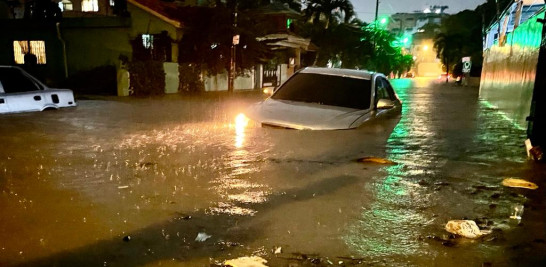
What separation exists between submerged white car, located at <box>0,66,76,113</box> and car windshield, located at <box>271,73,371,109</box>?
6.81 m

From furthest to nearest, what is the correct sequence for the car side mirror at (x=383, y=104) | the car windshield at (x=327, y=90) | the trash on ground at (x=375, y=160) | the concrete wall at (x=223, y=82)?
1. the concrete wall at (x=223, y=82)
2. the car windshield at (x=327, y=90)
3. the car side mirror at (x=383, y=104)
4. the trash on ground at (x=375, y=160)

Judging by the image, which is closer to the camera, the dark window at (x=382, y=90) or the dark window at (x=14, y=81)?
the dark window at (x=382, y=90)

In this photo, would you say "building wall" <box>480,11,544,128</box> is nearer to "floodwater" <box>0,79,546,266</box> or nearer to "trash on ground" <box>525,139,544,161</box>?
"floodwater" <box>0,79,546,266</box>

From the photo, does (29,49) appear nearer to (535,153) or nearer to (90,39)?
(90,39)

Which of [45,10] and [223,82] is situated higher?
[45,10]

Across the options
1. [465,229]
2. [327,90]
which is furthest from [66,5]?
[465,229]

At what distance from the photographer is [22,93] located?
11250 mm

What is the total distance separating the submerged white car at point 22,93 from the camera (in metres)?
11.0

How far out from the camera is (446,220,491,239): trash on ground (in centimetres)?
383

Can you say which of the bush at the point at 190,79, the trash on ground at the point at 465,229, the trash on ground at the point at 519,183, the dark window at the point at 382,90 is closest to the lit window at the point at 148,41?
the bush at the point at 190,79

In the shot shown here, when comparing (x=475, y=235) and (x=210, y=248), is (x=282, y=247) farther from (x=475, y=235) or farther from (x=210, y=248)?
(x=475, y=235)

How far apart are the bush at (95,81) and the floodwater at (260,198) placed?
41.7ft

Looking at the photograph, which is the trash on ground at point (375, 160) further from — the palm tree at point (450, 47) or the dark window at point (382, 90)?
the palm tree at point (450, 47)

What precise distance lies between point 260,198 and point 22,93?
911 cm
